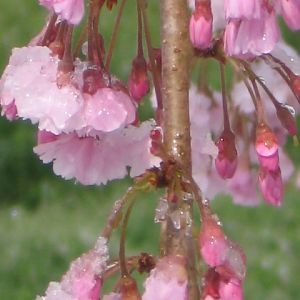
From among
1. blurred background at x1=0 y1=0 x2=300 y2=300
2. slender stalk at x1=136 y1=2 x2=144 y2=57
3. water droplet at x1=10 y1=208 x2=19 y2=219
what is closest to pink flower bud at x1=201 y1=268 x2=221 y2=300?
slender stalk at x1=136 y1=2 x2=144 y2=57

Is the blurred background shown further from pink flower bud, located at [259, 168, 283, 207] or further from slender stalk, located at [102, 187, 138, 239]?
slender stalk, located at [102, 187, 138, 239]

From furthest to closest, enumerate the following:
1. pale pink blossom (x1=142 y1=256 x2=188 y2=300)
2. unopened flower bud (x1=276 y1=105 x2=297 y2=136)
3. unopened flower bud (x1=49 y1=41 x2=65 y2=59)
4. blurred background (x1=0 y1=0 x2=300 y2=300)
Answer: blurred background (x1=0 y1=0 x2=300 y2=300)
unopened flower bud (x1=276 y1=105 x2=297 y2=136)
unopened flower bud (x1=49 y1=41 x2=65 y2=59)
pale pink blossom (x1=142 y1=256 x2=188 y2=300)

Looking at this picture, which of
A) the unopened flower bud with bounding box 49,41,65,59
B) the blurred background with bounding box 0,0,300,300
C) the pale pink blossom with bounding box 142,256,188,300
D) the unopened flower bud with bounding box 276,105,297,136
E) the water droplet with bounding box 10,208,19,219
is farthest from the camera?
the water droplet with bounding box 10,208,19,219

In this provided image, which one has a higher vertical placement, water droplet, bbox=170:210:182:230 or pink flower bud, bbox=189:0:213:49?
pink flower bud, bbox=189:0:213:49

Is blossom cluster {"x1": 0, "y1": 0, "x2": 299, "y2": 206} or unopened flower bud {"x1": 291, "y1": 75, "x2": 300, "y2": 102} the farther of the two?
unopened flower bud {"x1": 291, "y1": 75, "x2": 300, "y2": 102}

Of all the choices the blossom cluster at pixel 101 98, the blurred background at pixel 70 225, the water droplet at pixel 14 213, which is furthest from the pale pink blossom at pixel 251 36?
the water droplet at pixel 14 213

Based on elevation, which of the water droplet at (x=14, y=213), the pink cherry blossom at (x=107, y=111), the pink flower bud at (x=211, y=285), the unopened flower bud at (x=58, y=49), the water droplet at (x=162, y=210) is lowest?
the water droplet at (x=14, y=213)

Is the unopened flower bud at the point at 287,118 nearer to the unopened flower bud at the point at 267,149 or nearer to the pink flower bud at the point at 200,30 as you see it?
the unopened flower bud at the point at 267,149
